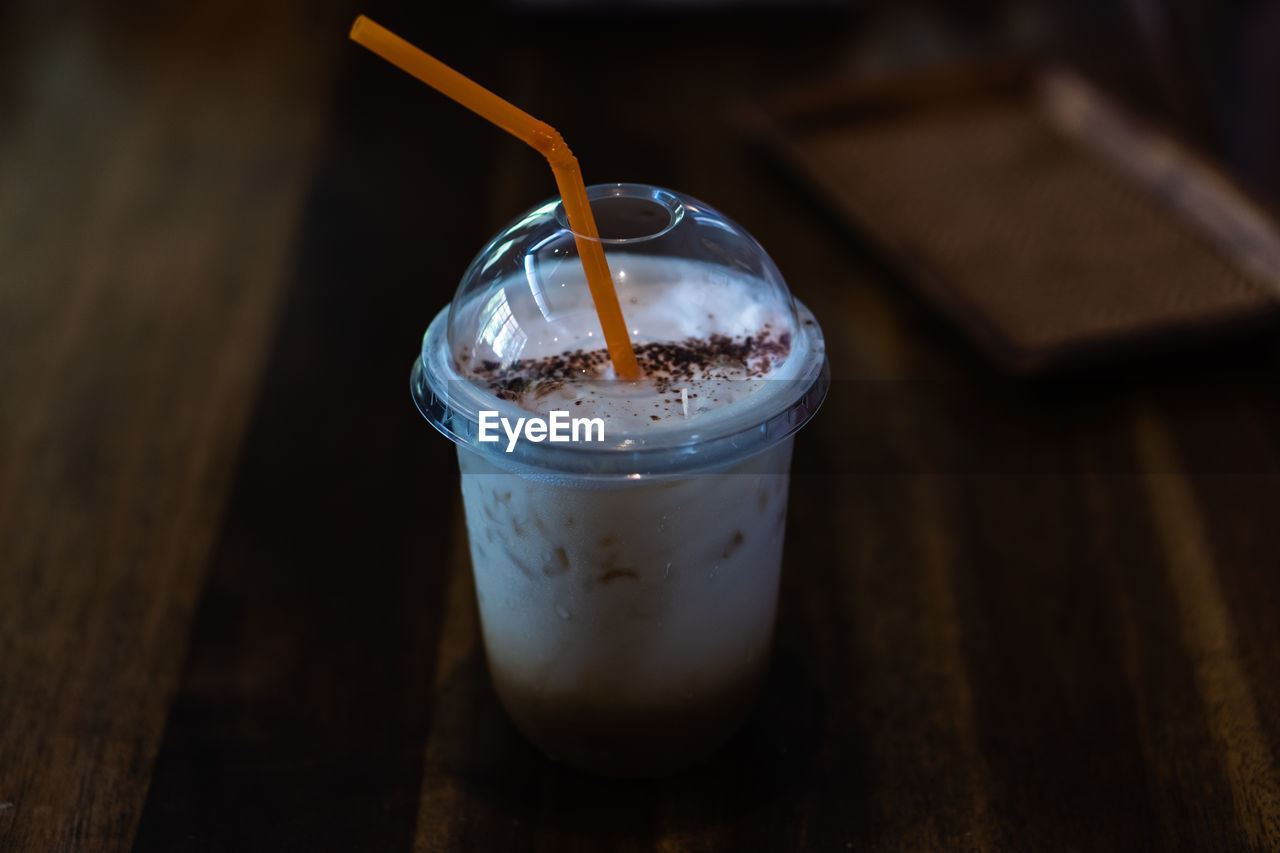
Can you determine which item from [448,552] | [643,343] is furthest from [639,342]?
[448,552]

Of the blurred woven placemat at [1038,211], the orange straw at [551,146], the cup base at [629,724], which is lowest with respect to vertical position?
the blurred woven placemat at [1038,211]

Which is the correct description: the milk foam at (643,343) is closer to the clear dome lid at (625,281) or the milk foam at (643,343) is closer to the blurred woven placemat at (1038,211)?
the clear dome lid at (625,281)

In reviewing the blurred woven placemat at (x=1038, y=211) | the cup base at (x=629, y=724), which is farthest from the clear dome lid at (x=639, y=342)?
the blurred woven placemat at (x=1038, y=211)

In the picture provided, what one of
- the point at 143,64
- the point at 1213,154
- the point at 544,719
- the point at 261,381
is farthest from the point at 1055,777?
the point at 143,64

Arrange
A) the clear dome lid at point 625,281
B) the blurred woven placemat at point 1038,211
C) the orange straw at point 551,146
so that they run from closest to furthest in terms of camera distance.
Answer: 1. the orange straw at point 551,146
2. the clear dome lid at point 625,281
3. the blurred woven placemat at point 1038,211

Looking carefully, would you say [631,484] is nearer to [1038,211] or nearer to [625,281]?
[625,281]

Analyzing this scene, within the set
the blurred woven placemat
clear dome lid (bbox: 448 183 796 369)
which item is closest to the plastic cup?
clear dome lid (bbox: 448 183 796 369)

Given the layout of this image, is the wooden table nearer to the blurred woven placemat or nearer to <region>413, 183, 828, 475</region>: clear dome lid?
the blurred woven placemat
